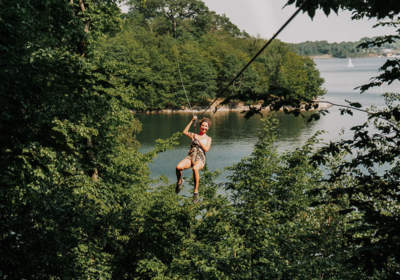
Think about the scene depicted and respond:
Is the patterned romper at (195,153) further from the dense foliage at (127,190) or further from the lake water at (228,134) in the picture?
the lake water at (228,134)

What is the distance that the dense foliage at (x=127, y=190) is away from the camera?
4.21m

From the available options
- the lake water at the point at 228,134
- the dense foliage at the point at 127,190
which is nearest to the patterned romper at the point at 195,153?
the dense foliage at the point at 127,190

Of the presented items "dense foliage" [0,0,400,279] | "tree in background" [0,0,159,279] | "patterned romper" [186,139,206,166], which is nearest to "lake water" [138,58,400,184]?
"dense foliage" [0,0,400,279]

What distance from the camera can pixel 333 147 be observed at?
4379mm

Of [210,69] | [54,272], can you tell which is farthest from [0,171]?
[210,69]

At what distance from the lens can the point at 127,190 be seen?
12391 mm

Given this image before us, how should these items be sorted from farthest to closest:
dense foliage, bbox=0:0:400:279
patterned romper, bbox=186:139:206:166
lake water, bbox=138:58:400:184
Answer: lake water, bbox=138:58:400:184
patterned romper, bbox=186:139:206:166
dense foliage, bbox=0:0:400:279

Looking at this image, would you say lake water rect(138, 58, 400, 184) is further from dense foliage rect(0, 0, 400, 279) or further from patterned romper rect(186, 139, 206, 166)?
patterned romper rect(186, 139, 206, 166)

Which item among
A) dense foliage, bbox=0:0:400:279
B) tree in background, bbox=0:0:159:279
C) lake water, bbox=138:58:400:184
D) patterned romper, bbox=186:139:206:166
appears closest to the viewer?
dense foliage, bbox=0:0:400:279

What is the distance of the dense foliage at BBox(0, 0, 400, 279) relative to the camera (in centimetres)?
421

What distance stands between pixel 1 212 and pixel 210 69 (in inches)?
2612

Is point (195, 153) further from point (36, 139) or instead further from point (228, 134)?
point (228, 134)

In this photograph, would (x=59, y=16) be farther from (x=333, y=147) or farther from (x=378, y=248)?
(x=378, y=248)

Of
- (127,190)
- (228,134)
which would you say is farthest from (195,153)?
(228,134)
